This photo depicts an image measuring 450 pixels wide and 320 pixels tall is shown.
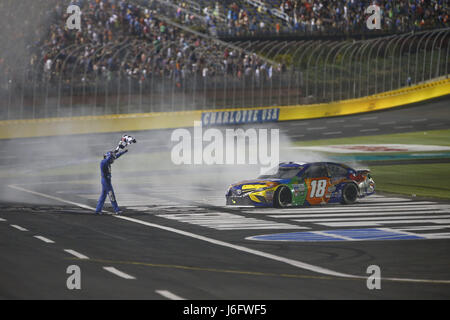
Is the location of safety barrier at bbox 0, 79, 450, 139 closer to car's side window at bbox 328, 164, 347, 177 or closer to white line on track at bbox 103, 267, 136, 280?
car's side window at bbox 328, 164, 347, 177

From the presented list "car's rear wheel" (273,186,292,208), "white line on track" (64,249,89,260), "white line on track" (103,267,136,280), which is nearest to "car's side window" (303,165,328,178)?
"car's rear wheel" (273,186,292,208)

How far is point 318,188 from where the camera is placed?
21359 millimetres

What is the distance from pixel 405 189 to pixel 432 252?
11.6 meters

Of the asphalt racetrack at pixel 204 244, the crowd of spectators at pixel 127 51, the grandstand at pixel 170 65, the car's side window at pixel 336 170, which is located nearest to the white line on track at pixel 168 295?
the asphalt racetrack at pixel 204 244

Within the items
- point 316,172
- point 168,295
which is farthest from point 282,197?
point 168,295

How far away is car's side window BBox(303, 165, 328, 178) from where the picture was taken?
2123cm

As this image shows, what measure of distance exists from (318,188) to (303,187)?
469 millimetres

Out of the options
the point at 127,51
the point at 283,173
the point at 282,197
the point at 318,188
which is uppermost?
the point at 127,51

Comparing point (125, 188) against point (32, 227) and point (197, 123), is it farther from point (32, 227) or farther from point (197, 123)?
point (197, 123)

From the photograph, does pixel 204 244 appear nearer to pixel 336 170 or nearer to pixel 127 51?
pixel 336 170

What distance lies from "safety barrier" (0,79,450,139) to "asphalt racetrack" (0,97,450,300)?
1024 cm

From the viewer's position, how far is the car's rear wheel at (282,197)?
2073 centimetres

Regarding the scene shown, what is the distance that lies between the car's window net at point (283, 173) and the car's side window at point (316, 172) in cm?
26
